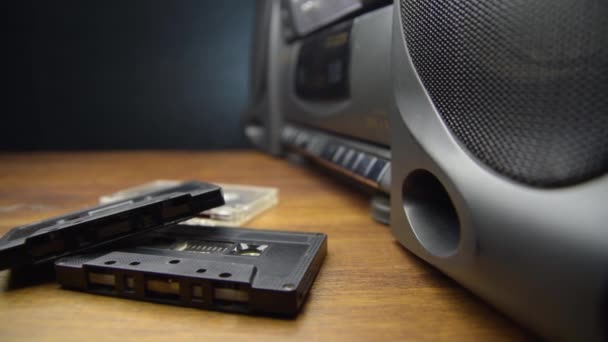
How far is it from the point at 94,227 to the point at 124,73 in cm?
97

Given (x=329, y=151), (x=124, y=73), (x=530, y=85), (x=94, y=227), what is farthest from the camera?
(x=124, y=73)

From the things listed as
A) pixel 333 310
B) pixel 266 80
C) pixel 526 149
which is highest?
pixel 266 80

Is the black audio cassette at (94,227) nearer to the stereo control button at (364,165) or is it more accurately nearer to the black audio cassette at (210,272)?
the black audio cassette at (210,272)

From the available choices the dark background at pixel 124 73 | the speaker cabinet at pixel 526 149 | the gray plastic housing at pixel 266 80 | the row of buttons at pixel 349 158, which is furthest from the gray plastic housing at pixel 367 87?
the dark background at pixel 124 73

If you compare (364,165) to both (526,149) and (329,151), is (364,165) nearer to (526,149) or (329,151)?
(329,151)

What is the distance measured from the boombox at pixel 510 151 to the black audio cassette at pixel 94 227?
0.18 metres

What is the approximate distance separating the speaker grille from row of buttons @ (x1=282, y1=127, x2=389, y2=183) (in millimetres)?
183

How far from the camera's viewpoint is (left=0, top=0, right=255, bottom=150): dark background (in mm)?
1141

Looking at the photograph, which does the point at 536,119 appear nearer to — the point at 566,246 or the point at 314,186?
the point at 566,246

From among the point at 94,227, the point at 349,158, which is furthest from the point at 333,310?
the point at 349,158

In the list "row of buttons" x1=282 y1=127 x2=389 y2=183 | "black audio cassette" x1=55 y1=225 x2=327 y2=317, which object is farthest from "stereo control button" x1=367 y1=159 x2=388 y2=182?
"black audio cassette" x1=55 y1=225 x2=327 y2=317

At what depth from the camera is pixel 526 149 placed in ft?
0.70

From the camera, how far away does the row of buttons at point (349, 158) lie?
0.45 m

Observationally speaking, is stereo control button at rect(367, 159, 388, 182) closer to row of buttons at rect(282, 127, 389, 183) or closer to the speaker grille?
row of buttons at rect(282, 127, 389, 183)
